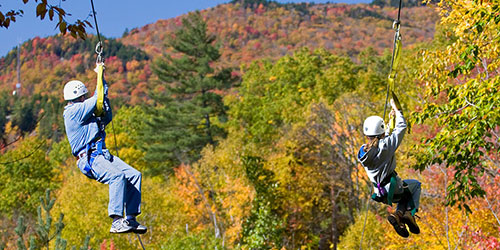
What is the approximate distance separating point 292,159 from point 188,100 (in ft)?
45.4

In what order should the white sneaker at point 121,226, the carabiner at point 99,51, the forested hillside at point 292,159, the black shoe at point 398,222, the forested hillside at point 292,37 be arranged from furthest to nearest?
the forested hillside at point 292,37 → the forested hillside at point 292,159 → the black shoe at point 398,222 → the carabiner at point 99,51 → the white sneaker at point 121,226

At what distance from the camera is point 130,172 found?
570cm

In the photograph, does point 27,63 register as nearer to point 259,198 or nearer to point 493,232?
point 259,198

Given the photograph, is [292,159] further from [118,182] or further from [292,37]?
[292,37]

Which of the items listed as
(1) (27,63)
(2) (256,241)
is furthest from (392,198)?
(1) (27,63)

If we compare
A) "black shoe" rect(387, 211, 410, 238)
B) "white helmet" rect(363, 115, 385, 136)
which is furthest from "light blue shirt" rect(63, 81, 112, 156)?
"black shoe" rect(387, 211, 410, 238)

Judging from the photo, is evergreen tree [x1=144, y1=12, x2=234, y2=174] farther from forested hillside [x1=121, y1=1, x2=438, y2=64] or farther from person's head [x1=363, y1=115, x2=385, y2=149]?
forested hillside [x1=121, y1=1, x2=438, y2=64]

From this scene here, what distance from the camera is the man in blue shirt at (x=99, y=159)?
5551 mm

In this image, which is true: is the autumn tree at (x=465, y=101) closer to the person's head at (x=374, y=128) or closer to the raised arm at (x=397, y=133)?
the raised arm at (x=397, y=133)

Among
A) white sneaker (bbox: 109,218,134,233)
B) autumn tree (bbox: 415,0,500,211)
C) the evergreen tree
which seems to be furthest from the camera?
the evergreen tree

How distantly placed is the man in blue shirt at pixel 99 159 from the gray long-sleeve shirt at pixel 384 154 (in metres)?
2.31

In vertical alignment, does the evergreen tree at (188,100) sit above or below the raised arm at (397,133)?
below

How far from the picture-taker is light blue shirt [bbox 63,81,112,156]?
551 centimetres

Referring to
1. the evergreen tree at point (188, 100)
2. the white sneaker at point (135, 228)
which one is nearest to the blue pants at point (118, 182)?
the white sneaker at point (135, 228)
